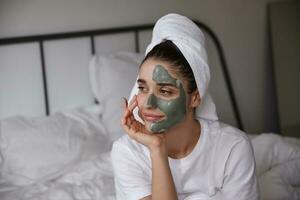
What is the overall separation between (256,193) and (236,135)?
0.58ft

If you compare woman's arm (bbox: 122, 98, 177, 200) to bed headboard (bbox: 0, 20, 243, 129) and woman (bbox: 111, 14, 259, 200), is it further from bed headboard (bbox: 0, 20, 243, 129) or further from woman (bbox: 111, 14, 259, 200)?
bed headboard (bbox: 0, 20, 243, 129)

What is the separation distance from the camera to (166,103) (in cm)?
112

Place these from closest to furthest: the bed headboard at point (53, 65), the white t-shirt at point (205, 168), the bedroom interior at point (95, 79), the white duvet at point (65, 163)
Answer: the white t-shirt at point (205, 168) → the white duvet at point (65, 163) → the bedroom interior at point (95, 79) → the bed headboard at point (53, 65)

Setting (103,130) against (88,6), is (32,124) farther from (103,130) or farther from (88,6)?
(88,6)

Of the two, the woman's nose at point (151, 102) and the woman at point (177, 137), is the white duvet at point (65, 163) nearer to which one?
the woman at point (177, 137)

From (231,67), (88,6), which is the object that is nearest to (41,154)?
(88,6)

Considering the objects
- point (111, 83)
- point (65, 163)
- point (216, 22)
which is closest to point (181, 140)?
point (65, 163)

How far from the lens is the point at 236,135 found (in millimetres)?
1249

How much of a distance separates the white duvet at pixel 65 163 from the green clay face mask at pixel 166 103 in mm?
548

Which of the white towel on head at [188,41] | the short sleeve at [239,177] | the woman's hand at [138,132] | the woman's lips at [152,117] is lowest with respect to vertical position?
the short sleeve at [239,177]

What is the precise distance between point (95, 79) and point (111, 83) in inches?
3.3

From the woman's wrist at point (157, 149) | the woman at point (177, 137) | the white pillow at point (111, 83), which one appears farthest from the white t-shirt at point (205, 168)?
the white pillow at point (111, 83)

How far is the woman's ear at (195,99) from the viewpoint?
3.87 feet

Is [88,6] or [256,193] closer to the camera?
[256,193]
